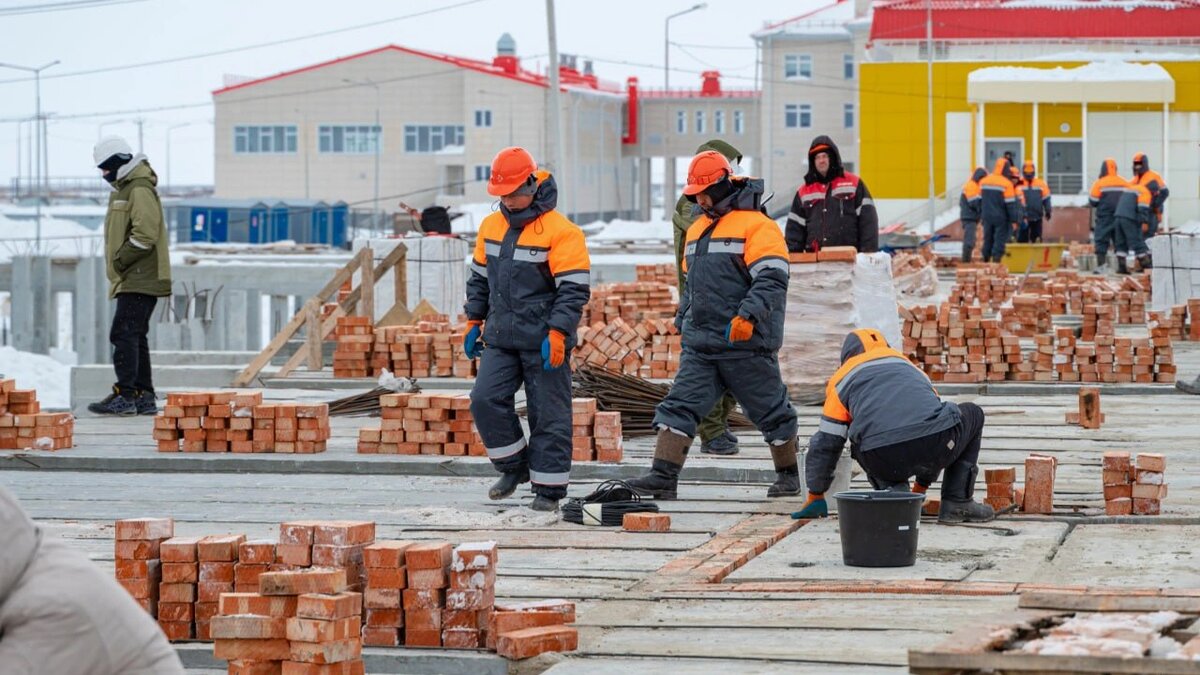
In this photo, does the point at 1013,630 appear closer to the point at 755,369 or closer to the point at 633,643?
the point at 633,643

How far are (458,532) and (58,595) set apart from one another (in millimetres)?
5495

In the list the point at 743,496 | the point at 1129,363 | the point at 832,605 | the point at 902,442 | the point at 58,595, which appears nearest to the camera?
the point at 58,595

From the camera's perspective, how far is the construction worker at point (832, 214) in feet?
46.9

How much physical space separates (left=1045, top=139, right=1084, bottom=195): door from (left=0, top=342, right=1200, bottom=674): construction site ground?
1658 inches

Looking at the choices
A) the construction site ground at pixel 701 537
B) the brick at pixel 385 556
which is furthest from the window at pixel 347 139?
the brick at pixel 385 556

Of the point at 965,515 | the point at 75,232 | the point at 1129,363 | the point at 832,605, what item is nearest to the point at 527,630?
the point at 832,605

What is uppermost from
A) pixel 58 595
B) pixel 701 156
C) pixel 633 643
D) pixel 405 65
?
pixel 405 65

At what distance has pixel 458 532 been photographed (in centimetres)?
933

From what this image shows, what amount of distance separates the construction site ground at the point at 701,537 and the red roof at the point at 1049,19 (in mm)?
49024

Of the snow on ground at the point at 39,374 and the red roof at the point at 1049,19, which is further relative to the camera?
the red roof at the point at 1049,19

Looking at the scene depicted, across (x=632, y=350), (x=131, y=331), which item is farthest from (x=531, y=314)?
(x=632, y=350)

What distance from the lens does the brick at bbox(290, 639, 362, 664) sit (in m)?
6.08

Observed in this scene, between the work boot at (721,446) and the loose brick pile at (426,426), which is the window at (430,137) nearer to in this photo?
the loose brick pile at (426,426)

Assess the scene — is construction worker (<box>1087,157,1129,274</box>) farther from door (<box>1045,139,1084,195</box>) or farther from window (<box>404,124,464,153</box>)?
window (<box>404,124,464,153</box>)
